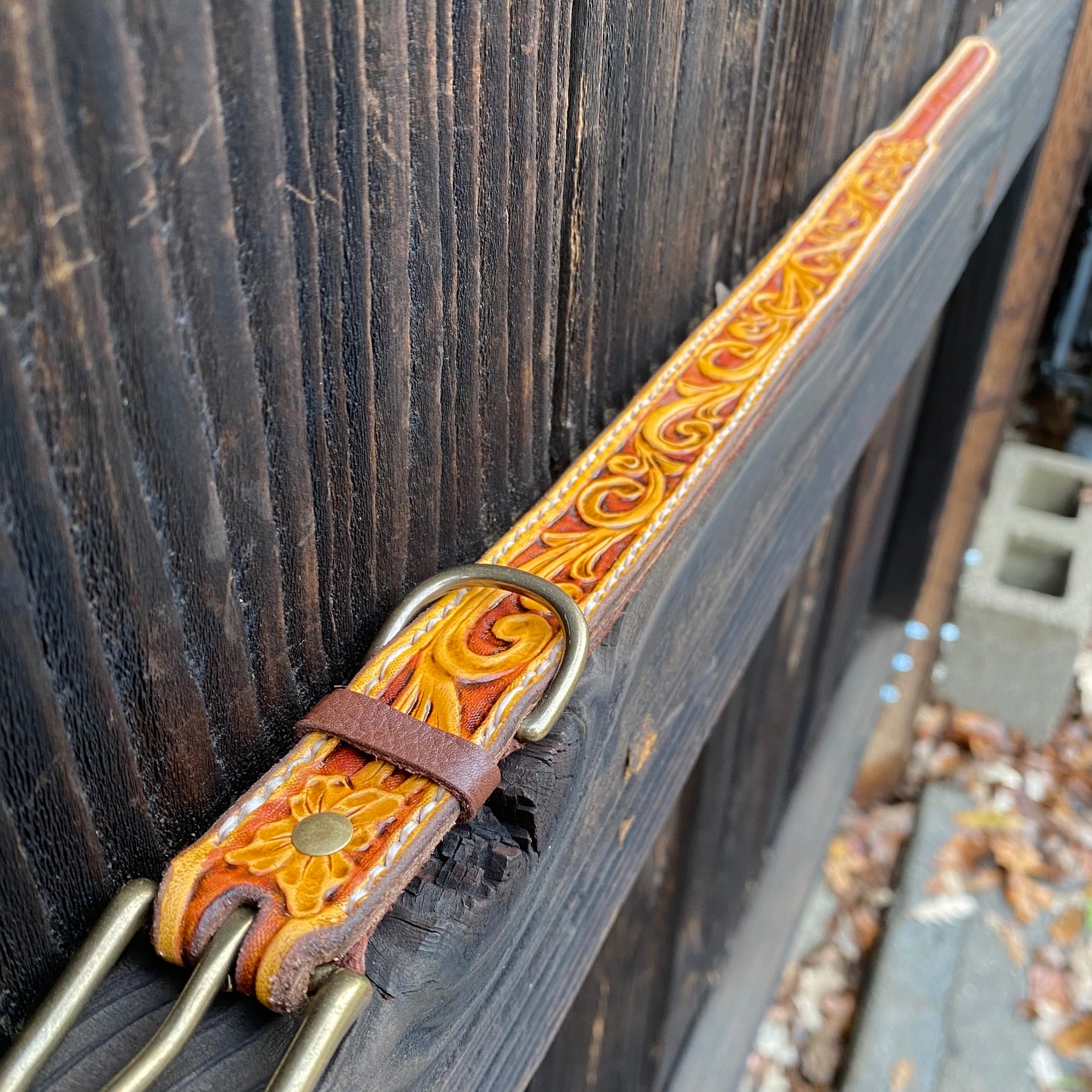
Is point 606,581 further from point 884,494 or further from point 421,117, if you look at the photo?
point 884,494

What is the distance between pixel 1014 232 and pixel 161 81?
81.8 inches

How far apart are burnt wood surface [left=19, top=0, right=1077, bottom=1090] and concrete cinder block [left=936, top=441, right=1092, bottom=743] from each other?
1.85m

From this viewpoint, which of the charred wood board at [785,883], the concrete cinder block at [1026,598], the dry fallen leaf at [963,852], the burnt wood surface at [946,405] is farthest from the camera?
the concrete cinder block at [1026,598]

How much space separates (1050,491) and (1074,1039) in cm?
160

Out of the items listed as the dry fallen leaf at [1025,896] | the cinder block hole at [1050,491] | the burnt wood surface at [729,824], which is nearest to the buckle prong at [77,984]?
the burnt wood surface at [729,824]

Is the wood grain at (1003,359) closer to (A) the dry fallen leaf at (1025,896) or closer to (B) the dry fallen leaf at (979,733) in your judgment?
(B) the dry fallen leaf at (979,733)

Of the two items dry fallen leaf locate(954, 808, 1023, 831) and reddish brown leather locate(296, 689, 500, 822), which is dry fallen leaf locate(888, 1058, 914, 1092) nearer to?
dry fallen leaf locate(954, 808, 1023, 831)

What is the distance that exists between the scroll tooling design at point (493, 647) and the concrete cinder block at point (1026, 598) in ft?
6.92

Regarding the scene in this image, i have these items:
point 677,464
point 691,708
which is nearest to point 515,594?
point 677,464

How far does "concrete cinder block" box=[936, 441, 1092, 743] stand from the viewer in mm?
2686

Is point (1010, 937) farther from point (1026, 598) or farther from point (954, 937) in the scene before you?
point (1026, 598)

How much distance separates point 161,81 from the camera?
0.28 m

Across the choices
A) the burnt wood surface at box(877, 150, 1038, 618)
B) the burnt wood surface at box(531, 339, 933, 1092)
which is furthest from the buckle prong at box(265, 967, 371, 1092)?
the burnt wood surface at box(877, 150, 1038, 618)

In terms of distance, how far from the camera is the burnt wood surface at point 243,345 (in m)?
0.28
